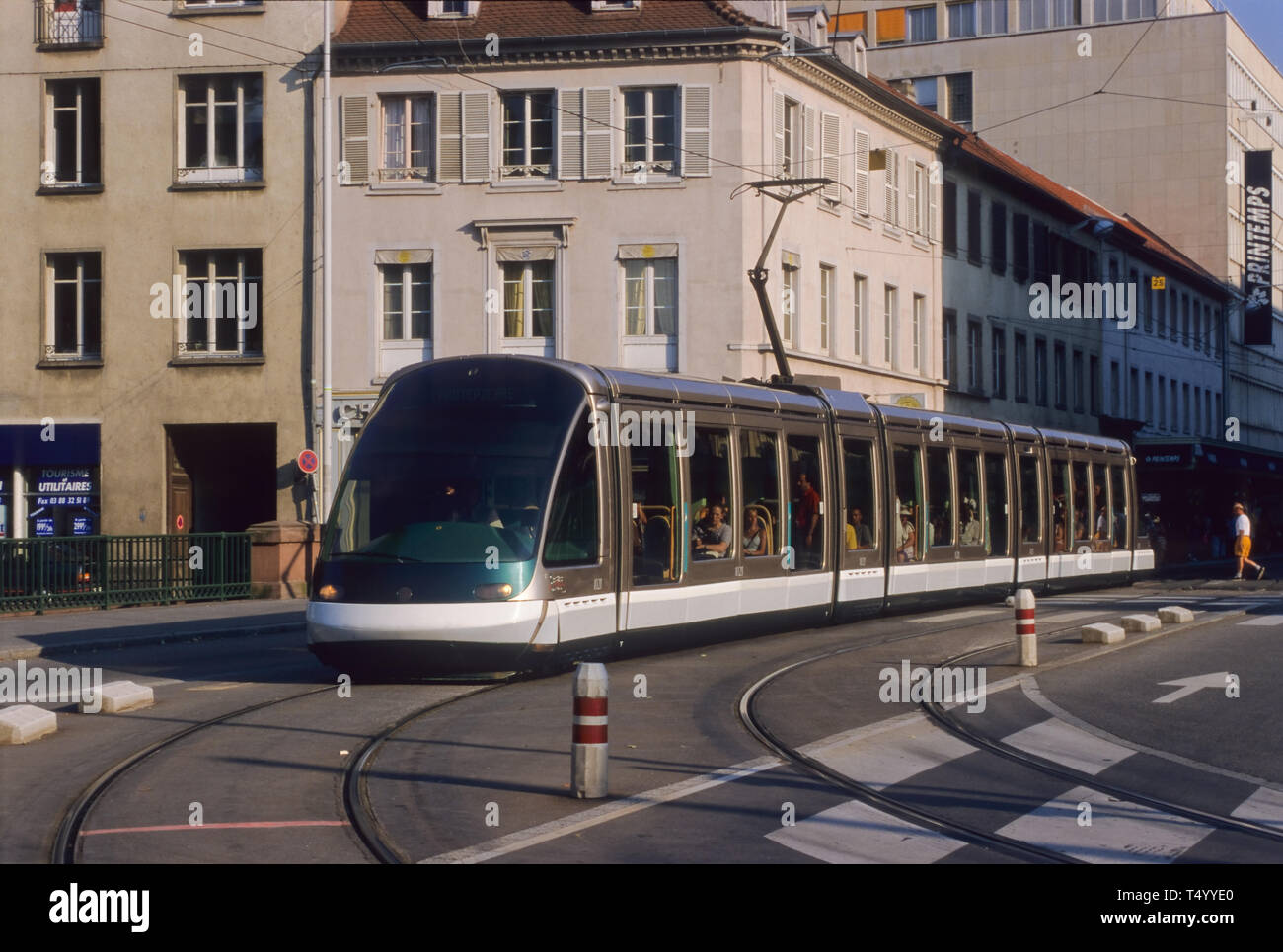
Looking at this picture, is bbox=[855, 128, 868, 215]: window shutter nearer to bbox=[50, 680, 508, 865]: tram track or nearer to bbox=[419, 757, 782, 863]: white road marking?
bbox=[50, 680, 508, 865]: tram track

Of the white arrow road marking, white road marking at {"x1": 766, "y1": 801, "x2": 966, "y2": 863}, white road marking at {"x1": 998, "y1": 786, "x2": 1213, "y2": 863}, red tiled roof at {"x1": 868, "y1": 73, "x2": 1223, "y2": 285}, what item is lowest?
the white arrow road marking

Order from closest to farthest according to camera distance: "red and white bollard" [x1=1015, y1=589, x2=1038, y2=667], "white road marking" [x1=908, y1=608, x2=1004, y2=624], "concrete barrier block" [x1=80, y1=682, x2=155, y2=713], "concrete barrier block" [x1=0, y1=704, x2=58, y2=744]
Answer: "concrete barrier block" [x1=0, y1=704, x2=58, y2=744]
"concrete barrier block" [x1=80, y1=682, x2=155, y2=713]
"red and white bollard" [x1=1015, y1=589, x2=1038, y2=667]
"white road marking" [x1=908, y1=608, x2=1004, y2=624]

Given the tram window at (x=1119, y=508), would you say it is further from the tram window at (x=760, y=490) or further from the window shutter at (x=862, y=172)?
the tram window at (x=760, y=490)

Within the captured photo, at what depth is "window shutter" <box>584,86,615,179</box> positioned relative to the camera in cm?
3616

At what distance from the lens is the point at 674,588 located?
16.3 meters

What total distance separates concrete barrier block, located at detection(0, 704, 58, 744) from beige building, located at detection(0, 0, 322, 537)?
2488 cm

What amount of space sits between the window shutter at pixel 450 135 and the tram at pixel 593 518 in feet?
56.7

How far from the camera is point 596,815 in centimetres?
859

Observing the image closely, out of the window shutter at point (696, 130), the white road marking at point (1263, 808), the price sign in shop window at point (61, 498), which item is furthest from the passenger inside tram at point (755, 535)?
the price sign in shop window at point (61, 498)

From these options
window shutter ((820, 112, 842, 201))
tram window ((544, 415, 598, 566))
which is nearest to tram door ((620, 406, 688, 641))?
tram window ((544, 415, 598, 566))

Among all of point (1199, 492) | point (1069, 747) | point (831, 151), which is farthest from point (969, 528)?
point (1199, 492)

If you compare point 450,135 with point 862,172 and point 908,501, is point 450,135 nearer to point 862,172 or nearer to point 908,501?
point 862,172
